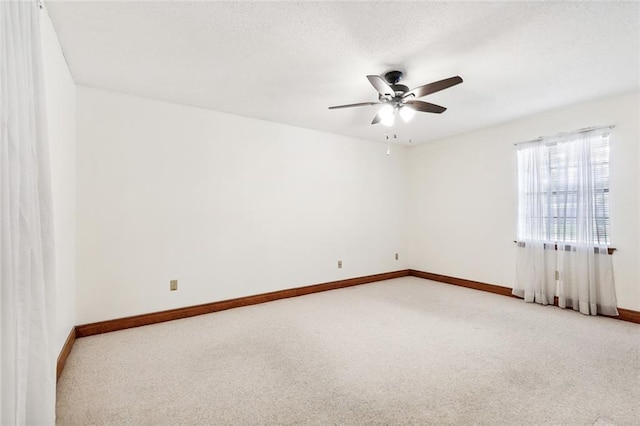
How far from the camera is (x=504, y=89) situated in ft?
9.96

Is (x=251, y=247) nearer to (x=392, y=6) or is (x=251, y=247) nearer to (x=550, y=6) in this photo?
(x=392, y=6)

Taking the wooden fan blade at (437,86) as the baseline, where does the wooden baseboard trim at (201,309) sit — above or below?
below

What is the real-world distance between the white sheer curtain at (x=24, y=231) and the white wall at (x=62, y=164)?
2.87 ft

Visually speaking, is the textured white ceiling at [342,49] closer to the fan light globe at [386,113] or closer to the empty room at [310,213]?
the empty room at [310,213]

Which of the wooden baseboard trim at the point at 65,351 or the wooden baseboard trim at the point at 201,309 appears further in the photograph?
the wooden baseboard trim at the point at 201,309

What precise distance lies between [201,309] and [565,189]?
4543 mm

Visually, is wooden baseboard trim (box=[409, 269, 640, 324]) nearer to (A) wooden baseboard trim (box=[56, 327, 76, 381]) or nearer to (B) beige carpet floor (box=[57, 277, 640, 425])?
(B) beige carpet floor (box=[57, 277, 640, 425])

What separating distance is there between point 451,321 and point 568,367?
1078 mm

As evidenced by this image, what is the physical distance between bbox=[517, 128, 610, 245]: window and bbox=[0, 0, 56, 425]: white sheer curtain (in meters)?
4.70

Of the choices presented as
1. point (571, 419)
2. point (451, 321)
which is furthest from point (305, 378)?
point (451, 321)

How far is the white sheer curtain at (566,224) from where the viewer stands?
3.36m

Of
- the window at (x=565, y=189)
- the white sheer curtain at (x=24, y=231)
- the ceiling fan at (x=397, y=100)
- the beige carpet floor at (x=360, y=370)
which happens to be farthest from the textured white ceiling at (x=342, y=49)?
the beige carpet floor at (x=360, y=370)

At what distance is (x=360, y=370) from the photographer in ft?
7.18

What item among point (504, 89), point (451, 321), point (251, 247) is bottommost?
point (451, 321)
